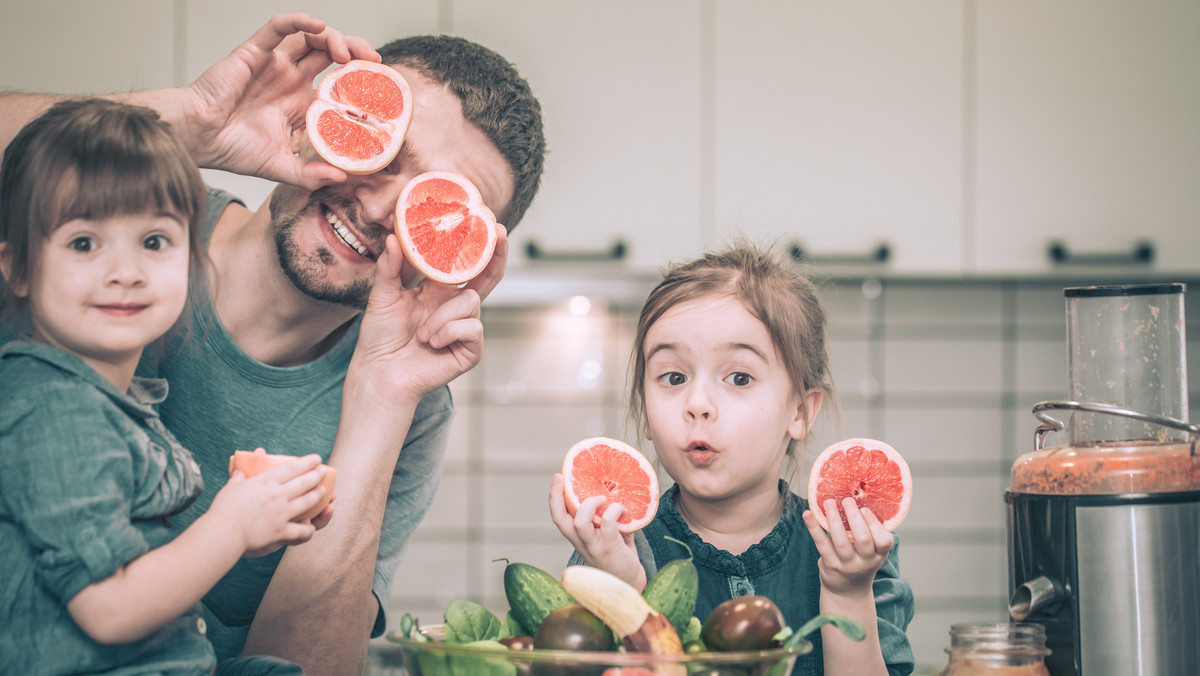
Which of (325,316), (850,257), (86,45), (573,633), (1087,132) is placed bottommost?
(573,633)

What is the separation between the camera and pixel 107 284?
813 mm

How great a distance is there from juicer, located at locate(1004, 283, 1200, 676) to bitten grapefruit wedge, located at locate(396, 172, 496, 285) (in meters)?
0.78

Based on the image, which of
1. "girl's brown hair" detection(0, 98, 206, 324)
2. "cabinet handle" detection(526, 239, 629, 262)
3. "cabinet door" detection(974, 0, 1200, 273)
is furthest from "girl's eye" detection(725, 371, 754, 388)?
"cabinet door" detection(974, 0, 1200, 273)

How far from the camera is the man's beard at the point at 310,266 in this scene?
147 cm

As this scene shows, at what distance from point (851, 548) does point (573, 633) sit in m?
0.45

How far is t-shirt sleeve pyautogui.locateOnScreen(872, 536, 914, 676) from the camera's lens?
125cm

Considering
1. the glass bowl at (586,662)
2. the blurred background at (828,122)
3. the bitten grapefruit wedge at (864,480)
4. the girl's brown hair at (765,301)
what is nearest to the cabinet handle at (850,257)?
the blurred background at (828,122)

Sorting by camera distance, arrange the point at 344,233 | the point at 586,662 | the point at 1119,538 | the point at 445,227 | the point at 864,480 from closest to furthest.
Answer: the point at 586,662
the point at 1119,538
the point at 864,480
the point at 445,227
the point at 344,233

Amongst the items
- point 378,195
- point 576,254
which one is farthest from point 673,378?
point 576,254

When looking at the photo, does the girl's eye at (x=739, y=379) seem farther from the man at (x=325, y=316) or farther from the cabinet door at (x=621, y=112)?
the cabinet door at (x=621, y=112)

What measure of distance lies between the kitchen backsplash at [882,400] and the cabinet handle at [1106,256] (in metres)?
0.32

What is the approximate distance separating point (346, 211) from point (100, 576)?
79 cm

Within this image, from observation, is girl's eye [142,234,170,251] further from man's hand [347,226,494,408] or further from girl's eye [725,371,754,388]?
girl's eye [725,371,754,388]

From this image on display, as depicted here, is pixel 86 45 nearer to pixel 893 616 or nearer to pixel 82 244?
pixel 82 244
